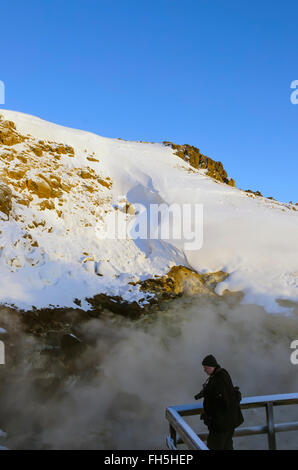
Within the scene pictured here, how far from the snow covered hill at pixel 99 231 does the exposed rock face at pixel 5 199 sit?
37 millimetres

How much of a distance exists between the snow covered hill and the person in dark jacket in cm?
613

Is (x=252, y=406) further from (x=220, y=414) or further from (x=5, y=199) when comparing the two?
(x=5, y=199)

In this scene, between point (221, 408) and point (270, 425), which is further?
point (221, 408)

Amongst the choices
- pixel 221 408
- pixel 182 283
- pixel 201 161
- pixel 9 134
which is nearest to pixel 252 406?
pixel 221 408

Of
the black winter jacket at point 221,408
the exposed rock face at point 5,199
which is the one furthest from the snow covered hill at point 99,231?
the black winter jacket at point 221,408

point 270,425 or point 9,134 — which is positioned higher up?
point 9,134

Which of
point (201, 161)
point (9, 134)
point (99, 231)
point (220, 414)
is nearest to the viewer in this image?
point (220, 414)

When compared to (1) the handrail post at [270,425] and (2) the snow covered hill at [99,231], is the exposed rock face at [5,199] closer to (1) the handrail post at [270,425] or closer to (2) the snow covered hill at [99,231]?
(2) the snow covered hill at [99,231]

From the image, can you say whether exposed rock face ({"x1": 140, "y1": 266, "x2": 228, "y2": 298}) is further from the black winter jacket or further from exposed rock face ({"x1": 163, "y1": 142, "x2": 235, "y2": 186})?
exposed rock face ({"x1": 163, "y1": 142, "x2": 235, "y2": 186})

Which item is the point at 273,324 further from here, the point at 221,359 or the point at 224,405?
the point at 224,405

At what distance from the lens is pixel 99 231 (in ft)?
40.5

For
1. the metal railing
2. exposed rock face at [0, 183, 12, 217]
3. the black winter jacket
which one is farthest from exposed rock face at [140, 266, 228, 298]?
the metal railing

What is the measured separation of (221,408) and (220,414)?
5cm
